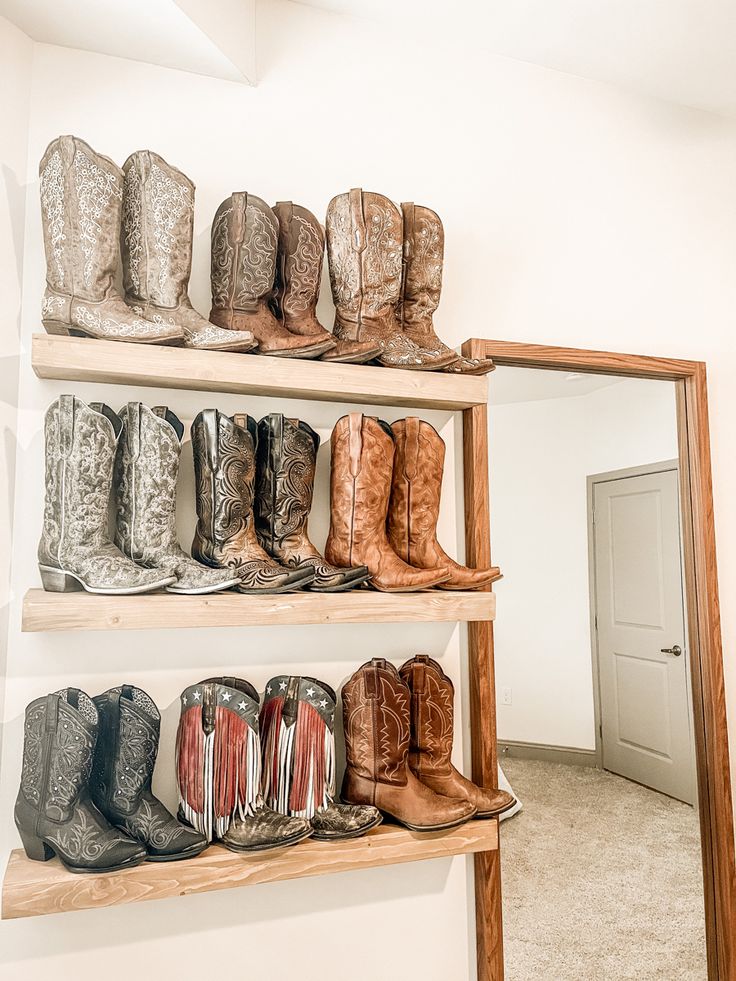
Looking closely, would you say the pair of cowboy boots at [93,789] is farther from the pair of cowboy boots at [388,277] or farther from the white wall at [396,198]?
the pair of cowboy boots at [388,277]

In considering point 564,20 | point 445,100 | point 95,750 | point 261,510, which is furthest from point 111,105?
point 95,750

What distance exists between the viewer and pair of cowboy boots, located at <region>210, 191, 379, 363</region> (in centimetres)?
152

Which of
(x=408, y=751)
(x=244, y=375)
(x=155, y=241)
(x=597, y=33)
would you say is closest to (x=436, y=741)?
(x=408, y=751)

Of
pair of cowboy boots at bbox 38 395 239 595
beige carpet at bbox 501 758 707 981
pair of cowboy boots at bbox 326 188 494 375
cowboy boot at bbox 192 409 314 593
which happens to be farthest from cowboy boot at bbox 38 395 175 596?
beige carpet at bbox 501 758 707 981

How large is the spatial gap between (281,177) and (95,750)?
128 cm

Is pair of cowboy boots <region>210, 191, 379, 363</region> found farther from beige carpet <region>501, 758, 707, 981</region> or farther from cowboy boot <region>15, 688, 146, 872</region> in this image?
beige carpet <region>501, 758, 707, 981</region>

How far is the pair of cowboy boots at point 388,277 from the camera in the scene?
1607mm

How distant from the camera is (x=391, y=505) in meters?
1.66

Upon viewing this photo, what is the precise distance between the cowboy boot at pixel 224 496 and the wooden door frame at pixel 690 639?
0.53 m

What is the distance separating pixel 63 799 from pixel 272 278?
1056 millimetres

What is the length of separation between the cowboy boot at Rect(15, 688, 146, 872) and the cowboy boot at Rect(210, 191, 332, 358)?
78 cm

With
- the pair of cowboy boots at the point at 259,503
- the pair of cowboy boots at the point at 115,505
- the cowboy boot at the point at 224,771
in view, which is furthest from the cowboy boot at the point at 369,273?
the cowboy boot at the point at 224,771

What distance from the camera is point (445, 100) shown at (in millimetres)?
1895

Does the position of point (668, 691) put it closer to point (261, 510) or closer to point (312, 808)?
point (312, 808)
